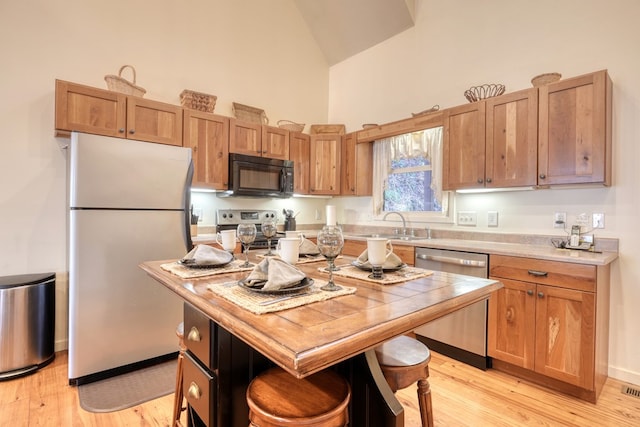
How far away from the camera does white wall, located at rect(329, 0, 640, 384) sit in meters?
2.20

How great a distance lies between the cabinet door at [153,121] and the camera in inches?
103

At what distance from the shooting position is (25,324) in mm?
2201

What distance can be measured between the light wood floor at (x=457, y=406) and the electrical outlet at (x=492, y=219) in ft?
4.06

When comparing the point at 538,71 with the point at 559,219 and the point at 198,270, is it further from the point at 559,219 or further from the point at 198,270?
the point at 198,270

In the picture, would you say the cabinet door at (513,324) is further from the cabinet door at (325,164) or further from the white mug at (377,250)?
the cabinet door at (325,164)

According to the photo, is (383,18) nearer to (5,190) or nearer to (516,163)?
(516,163)

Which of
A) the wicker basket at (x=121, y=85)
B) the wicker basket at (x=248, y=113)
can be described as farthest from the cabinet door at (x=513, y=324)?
the wicker basket at (x=121, y=85)

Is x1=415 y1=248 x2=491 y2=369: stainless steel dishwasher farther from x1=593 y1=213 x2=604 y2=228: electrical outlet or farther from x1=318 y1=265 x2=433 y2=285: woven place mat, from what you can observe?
x1=318 y1=265 x2=433 y2=285: woven place mat

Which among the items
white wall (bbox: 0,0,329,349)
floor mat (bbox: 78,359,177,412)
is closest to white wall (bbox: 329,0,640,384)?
white wall (bbox: 0,0,329,349)

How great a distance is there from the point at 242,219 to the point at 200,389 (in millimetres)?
2521

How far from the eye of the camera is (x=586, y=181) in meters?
2.13

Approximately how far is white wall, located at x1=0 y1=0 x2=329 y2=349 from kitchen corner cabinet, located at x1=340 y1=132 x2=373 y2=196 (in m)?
1.18

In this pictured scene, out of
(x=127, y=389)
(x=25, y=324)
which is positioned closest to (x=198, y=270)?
(x=127, y=389)

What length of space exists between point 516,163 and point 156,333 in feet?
9.86
